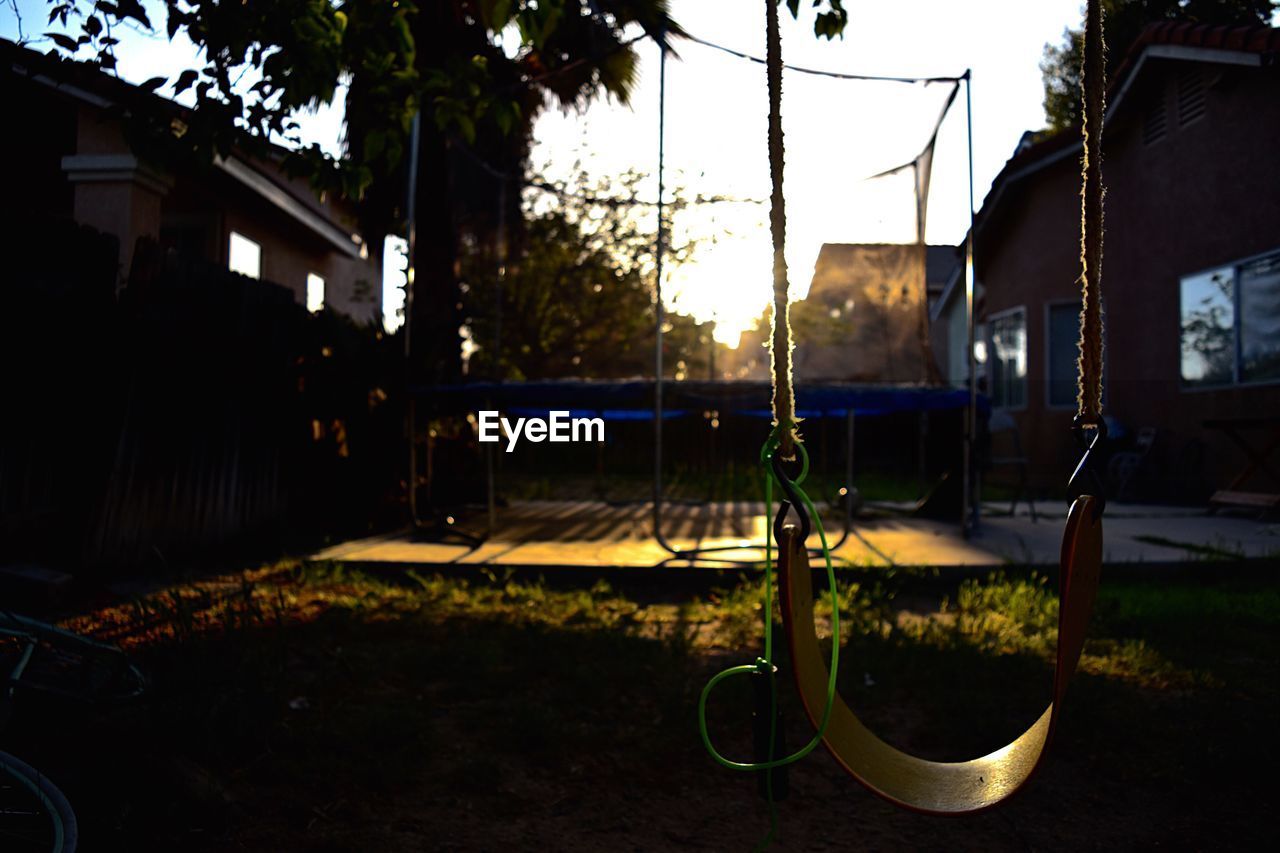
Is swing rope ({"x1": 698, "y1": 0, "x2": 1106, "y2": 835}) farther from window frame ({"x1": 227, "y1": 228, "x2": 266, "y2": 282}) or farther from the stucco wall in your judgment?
window frame ({"x1": 227, "y1": 228, "x2": 266, "y2": 282})

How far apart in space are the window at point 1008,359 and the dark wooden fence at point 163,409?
9.16 meters

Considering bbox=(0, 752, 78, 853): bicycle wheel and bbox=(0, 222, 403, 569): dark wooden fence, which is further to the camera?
bbox=(0, 222, 403, 569): dark wooden fence

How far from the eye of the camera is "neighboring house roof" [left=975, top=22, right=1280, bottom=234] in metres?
7.46

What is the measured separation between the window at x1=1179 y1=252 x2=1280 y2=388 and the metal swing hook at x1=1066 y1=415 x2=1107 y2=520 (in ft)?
26.4

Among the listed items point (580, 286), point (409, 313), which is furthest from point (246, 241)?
point (580, 286)

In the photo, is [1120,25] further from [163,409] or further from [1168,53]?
[163,409]

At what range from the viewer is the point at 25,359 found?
14.0 feet

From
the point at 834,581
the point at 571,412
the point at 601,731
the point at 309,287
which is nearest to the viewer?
the point at 834,581

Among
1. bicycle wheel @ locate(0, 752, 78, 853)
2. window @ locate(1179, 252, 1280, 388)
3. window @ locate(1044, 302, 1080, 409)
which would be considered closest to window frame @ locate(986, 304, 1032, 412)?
window @ locate(1044, 302, 1080, 409)

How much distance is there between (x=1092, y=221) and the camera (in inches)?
62.9

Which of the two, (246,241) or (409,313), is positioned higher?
(246,241)

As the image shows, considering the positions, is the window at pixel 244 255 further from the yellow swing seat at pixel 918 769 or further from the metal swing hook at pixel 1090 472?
the metal swing hook at pixel 1090 472

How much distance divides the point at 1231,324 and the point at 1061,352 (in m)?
2.95

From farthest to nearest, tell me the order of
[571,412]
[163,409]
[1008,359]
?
[1008,359] < [571,412] < [163,409]
